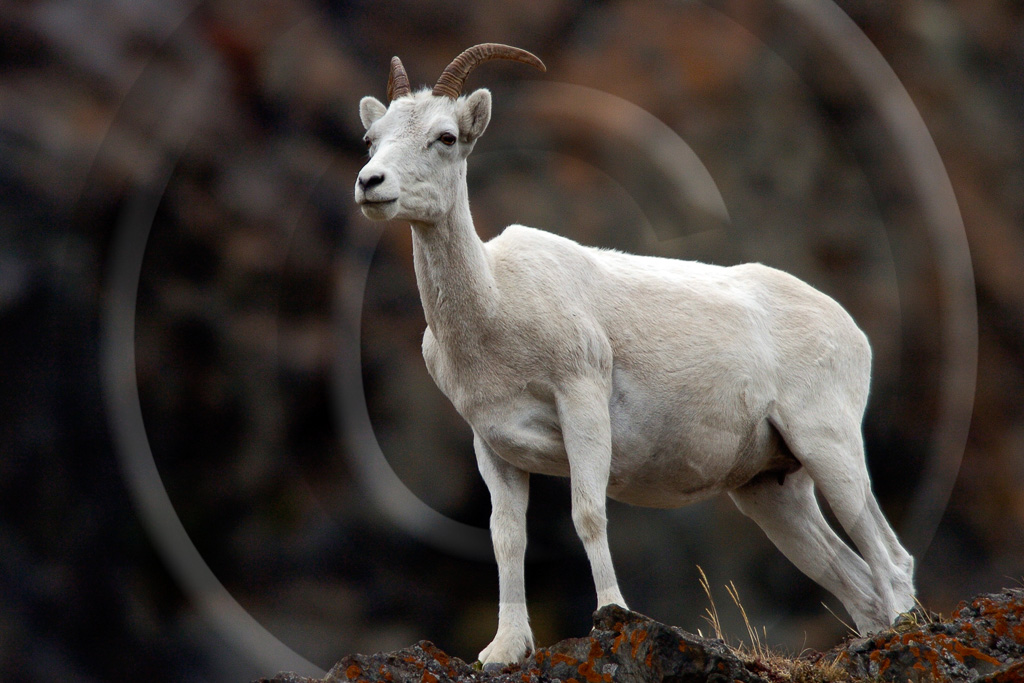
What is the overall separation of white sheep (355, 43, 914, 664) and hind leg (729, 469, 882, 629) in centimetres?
2

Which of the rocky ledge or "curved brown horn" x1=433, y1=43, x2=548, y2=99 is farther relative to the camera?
"curved brown horn" x1=433, y1=43, x2=548, y2=99

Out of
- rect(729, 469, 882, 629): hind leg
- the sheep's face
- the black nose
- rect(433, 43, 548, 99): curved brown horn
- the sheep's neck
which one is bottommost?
rect(729, 469, 882, 629): hind leg

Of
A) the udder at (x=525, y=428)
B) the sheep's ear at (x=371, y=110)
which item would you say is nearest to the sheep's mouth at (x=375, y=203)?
the sheep's ear at (x=371, y=110)

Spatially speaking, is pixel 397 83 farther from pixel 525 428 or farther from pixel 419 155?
pixel 525 428

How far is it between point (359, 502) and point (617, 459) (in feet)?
32.1

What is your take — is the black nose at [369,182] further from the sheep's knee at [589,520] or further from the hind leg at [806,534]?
the hind leg at [806,534]

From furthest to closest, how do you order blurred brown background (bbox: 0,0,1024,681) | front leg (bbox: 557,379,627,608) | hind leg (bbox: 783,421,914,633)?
blurred brown background (bbox: 0,0,1024,681), hind leg (bbox: 783,421,914,633), front leg (bbox: 557,379,627,608)

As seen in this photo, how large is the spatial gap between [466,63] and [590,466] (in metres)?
2.57

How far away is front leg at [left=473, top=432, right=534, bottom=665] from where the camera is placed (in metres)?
5.93

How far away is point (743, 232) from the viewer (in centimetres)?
1522

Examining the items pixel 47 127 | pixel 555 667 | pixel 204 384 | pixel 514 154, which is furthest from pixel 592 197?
pixel 555 667

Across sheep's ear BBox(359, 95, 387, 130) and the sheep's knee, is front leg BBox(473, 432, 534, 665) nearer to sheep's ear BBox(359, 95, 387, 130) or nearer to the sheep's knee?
the sheep's knee

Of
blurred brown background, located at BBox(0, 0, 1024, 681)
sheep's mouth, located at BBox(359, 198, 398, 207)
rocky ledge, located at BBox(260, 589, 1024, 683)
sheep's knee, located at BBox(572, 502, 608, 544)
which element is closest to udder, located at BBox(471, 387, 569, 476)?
sheep's knee, located at BBox(572, 502, 608, 544)

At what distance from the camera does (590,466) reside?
19.4ft
